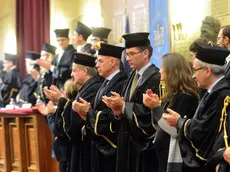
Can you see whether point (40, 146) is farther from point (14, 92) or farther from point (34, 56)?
point (14, 92)

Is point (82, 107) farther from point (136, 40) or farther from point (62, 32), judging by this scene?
point (62, 32)

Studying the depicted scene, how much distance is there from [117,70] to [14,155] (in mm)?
2975

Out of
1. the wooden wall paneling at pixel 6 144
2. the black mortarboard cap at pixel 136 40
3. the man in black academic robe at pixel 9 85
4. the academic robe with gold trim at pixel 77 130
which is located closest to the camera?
the black mortarboard cap at pixel 136 40

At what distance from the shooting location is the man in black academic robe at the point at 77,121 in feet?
19.1

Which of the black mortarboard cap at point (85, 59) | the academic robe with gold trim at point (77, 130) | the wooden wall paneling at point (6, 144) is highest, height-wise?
the black mortarboard cap at point (85, 59)

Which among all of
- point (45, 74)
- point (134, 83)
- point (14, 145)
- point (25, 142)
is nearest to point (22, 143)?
point (25, 142)

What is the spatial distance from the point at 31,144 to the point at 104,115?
2412 mm

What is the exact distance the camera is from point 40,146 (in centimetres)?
721

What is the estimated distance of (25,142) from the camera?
7.52 m

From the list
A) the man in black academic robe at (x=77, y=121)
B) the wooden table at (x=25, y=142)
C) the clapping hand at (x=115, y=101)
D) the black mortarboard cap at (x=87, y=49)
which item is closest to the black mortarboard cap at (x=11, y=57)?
the wooden table at (x=25, y=142)

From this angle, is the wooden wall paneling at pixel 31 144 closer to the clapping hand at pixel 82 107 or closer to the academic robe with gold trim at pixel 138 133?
the clapping hand at pixel 82 107

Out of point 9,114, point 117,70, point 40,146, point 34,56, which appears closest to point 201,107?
point 117,70

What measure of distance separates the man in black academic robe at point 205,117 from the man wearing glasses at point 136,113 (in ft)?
2.56

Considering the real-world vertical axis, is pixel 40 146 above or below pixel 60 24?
below
